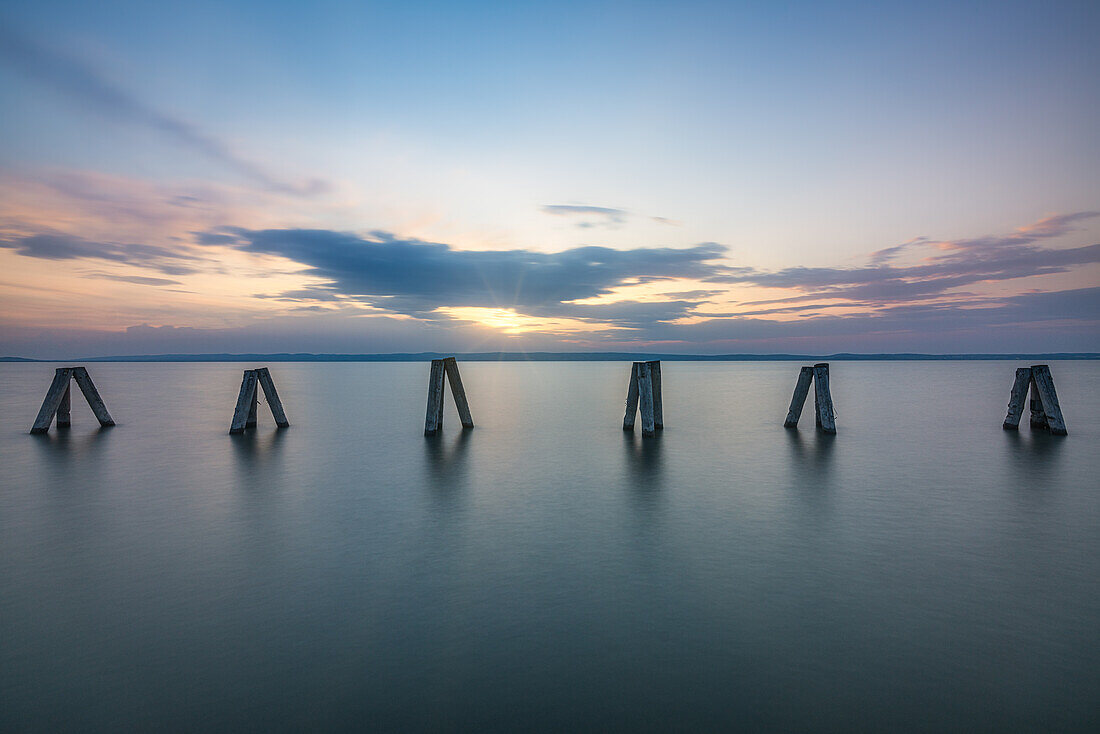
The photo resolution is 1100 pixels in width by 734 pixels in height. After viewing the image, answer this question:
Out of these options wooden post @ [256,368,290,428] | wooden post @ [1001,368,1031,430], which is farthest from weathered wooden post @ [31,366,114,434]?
wooden post @ [1001,368,1031,430]

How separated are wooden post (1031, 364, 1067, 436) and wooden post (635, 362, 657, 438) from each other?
424 inches

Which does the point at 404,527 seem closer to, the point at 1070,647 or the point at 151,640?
the point at 151,640

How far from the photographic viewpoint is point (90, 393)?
1930 centimetres

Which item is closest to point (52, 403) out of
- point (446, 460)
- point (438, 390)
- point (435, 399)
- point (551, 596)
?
point (435, 399)

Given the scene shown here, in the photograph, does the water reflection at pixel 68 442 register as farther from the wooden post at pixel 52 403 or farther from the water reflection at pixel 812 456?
the water reflection at pixel 812 456

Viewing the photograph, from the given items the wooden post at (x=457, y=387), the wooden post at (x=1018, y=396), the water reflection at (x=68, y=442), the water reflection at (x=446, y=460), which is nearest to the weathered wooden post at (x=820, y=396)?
the wooden post at (x=1018, y=396)

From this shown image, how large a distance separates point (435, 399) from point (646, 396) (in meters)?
6.36

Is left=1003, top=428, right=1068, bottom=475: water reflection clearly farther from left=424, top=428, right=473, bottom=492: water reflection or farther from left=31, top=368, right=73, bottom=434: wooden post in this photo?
left=31, top=368, right=73, bottom=434: wooden post

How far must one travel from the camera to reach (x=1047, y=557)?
6.70m

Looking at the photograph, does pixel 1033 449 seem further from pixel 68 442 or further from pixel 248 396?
pixel 68 442

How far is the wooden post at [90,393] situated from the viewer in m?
18.3

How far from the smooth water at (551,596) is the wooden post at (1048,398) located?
17.0 feet

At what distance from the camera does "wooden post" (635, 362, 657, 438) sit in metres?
16.5

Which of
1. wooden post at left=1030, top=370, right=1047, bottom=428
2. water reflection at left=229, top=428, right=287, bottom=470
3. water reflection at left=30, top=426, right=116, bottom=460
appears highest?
wooden post at left=1030, top=370, right=1047, bottom=428
